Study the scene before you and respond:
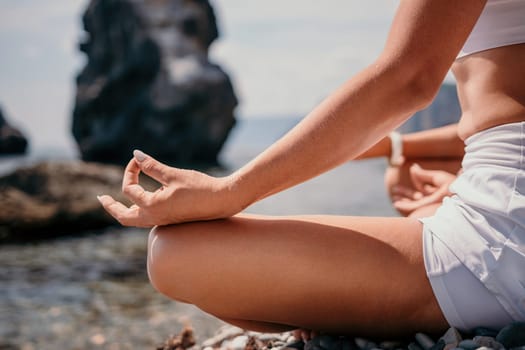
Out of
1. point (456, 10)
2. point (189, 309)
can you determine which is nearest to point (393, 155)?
point (456, 10)

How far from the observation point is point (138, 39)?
103 ft

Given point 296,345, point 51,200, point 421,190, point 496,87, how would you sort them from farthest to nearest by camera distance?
point 51,200 → point 421,190 → point 296,345 → point 496,87

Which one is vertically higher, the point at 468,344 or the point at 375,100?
the point at 375,100

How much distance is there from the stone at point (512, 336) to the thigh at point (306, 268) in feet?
0.56

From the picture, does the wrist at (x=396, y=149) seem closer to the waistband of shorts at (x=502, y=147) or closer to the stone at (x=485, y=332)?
the waistband of shorts at (x=502, y=147)

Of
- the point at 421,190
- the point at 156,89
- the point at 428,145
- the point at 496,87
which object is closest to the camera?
the point at 496,87

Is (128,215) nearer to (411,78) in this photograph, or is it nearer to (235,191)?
(235,191)

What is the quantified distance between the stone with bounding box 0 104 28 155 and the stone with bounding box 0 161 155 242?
1610 inches

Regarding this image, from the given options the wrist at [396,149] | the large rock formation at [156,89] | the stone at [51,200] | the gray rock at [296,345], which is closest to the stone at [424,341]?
the gray rock at [296,345]

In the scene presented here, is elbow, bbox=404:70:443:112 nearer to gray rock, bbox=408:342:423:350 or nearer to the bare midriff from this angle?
the bare midriff

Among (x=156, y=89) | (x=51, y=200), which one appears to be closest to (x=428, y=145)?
(x=51, y=200)

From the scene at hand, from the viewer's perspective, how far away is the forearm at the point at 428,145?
8.98ft

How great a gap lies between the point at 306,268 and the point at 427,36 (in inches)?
27.5

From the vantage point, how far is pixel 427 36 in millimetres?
1397
